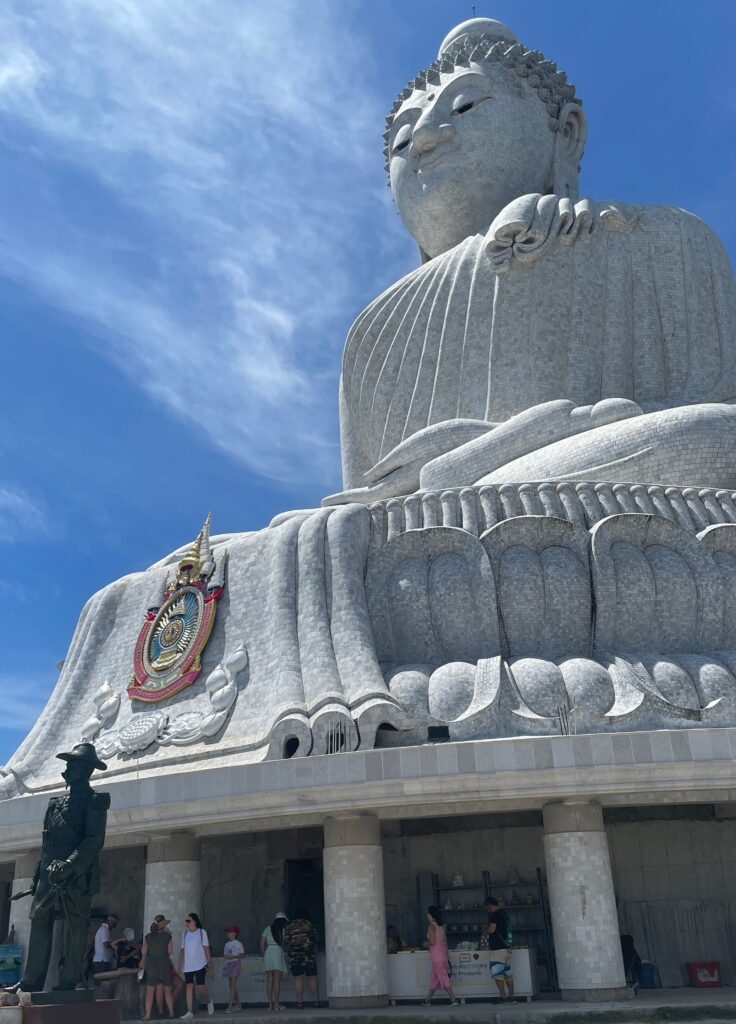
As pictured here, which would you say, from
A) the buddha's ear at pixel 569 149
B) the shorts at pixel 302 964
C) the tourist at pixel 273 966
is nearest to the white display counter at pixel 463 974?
the shorts at pixel 302 964

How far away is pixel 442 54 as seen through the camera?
19844 millimetres

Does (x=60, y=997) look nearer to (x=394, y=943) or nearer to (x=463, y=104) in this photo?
(x=394, y=943)

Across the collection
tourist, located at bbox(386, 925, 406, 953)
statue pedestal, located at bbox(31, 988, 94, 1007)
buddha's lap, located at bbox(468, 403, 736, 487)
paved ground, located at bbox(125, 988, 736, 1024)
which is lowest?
paved ground, located at bbox(125, 988, 736, 1024)

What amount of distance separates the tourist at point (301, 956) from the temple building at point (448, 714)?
301mm

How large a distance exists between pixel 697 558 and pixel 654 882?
332 cm

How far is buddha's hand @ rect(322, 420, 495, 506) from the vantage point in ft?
47.0

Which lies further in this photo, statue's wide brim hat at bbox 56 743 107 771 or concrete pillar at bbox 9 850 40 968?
concrete pillar at bbox 9 850 40 968

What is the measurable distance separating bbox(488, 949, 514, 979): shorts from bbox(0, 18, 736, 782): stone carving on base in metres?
1.80

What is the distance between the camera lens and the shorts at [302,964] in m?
8.26

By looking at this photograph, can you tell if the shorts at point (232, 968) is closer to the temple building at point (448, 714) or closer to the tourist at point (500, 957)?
the temple building at point (448, 714)

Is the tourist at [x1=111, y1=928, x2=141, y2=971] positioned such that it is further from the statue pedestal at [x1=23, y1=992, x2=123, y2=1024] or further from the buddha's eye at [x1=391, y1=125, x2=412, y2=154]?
the buddha's eye at [x1=391, y1=125, x2=412, y2=154]

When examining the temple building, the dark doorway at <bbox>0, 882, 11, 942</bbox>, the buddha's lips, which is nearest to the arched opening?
the temple building

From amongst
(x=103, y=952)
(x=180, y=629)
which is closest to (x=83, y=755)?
(x=103, y=952)

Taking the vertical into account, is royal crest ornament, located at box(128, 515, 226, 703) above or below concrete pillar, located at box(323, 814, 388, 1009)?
above
